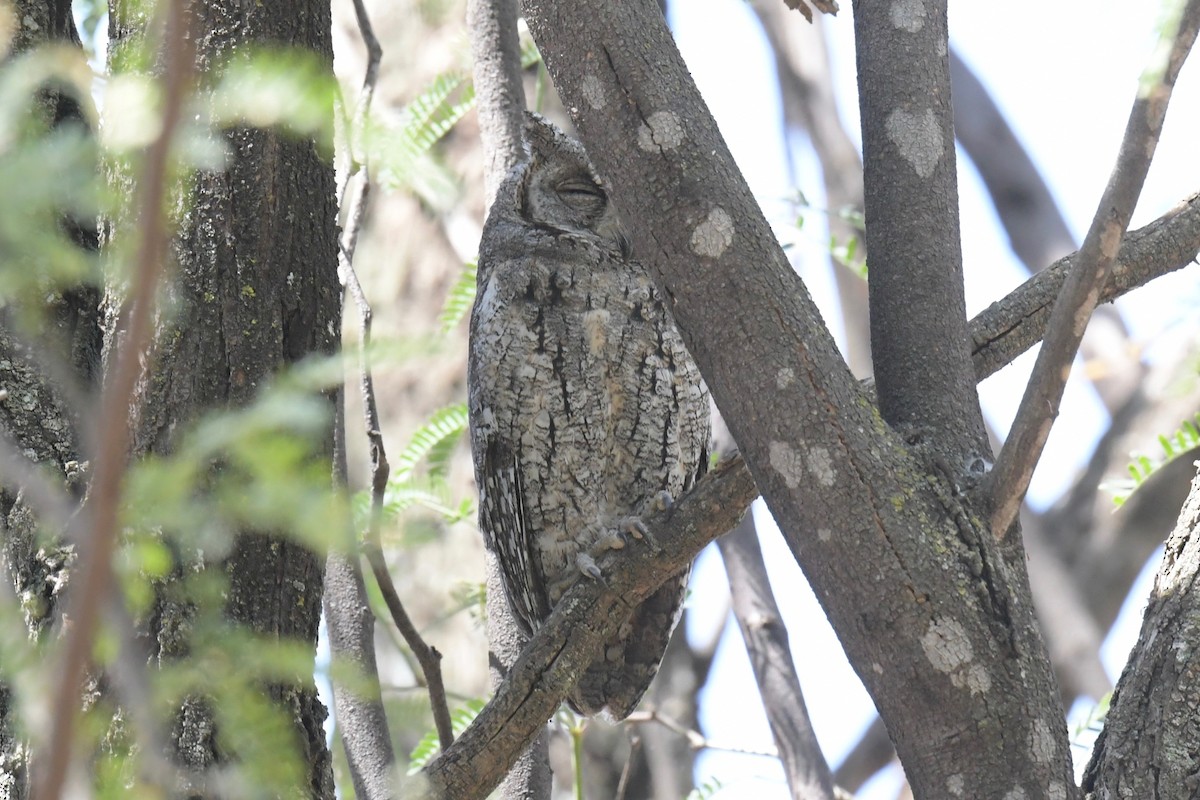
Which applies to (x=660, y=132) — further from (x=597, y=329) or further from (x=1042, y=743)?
(x=597, y=329)

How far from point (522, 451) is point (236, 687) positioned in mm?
2143

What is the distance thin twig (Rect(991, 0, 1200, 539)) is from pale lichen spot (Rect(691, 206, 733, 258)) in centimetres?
40

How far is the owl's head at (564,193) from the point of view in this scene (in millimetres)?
3047

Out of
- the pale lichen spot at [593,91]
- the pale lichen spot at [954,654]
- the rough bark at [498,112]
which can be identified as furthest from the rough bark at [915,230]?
the rough bark at [498,112]

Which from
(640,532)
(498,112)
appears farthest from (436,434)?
(640,532)

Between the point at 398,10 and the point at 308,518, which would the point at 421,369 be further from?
the point at 308,518

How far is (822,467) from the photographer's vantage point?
143 cm

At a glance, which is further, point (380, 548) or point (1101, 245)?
point (380, 548)

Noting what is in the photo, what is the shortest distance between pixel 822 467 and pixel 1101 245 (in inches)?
15.8

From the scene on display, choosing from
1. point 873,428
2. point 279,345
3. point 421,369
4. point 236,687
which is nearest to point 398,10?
point 421,369

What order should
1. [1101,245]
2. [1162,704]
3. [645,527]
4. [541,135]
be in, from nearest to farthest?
[1101,245]
[1162,704]
[645,527]
[541,135]

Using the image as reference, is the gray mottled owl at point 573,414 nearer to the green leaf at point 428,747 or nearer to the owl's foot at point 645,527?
the green leaf at point 428,747

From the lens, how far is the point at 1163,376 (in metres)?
5.50

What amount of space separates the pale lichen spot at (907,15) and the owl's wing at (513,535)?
148 cm
